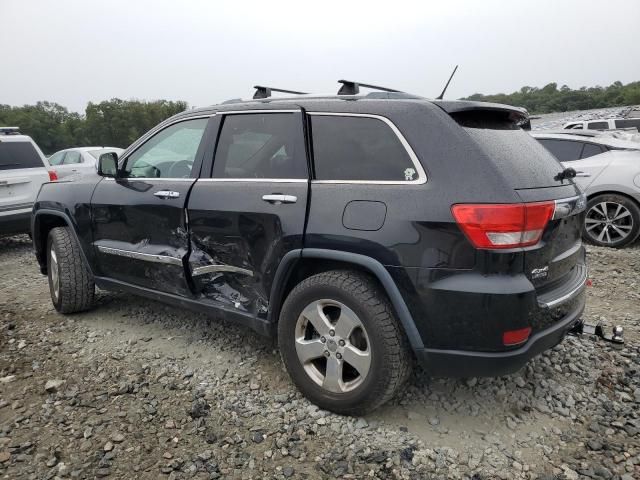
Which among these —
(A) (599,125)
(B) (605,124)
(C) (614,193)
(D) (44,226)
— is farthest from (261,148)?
(B) (605,124)

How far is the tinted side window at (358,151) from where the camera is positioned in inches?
98.4

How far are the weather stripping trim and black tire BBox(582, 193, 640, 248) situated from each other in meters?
5.02

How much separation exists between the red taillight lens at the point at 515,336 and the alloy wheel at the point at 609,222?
4.93 metres

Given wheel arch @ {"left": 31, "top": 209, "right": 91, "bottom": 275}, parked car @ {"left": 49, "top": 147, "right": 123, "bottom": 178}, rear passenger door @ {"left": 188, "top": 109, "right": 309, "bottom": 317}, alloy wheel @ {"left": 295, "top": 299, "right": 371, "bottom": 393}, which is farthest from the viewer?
parked car @ {"left": 49, "top": 147, "right": 123, "bottom": 178}

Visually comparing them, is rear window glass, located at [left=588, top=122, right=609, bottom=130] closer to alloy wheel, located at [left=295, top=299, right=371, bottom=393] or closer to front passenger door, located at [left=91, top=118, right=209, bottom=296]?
front passenger door, located at [left=91, top=118, right=209, bottom=296]

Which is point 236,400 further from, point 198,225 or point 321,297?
point 198,225

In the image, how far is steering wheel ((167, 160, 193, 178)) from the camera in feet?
11.1

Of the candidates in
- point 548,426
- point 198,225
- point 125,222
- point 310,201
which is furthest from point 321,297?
point 125,222

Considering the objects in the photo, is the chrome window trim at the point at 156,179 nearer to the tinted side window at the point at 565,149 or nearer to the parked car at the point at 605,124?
the tinted side window at the point at 565,149

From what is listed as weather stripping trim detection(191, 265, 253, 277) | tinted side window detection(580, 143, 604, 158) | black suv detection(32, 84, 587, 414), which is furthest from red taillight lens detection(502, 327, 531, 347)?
tinted side window detection(580, 143, 604, 158)

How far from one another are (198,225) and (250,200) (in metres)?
0.48

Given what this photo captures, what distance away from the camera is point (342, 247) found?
2518 mm

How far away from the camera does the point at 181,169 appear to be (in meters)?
3.45

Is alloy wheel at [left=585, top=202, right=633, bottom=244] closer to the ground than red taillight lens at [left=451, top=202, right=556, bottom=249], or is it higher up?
closer to the ground
